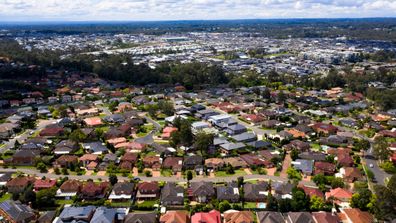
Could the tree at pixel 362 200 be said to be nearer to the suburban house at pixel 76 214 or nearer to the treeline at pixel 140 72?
the suburban house at pixel 76 214

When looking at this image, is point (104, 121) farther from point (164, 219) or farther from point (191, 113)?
point (164, 219)

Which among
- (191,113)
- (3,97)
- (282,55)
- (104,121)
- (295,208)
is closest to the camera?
(295,208)

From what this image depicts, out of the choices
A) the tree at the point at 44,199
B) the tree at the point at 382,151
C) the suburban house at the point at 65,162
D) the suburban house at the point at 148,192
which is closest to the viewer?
the tree at the point at 44,199

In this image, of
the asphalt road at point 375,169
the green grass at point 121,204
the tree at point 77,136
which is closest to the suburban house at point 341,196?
the asphalt road at point 375,169

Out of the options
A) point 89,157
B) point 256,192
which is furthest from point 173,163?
point 256,192

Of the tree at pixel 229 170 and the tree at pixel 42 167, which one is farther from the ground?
the tree at pixel 42 167

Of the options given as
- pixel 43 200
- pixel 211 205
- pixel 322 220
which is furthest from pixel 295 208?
pixel 43 200

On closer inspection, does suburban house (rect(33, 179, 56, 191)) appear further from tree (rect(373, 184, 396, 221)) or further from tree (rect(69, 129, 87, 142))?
tree (rect(373, 184, 396, 221))

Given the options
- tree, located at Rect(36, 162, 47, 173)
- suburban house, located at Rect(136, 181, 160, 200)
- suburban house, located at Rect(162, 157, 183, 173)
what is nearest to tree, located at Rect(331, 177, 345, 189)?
suburban house, located at Rect(162, 157, 183, 173)
